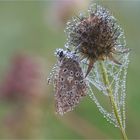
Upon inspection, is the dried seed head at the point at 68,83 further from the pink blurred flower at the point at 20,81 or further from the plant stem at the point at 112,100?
the pink blurred flower at the point at 20,81

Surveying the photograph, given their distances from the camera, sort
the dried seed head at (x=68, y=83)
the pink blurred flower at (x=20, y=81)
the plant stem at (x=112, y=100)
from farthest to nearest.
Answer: the pink blurred flower at (x=20, y=81) → the dried seed head at (x=68, y=83) → the plant stem at (x=112, y=100)

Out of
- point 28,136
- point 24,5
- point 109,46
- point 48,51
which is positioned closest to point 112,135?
point 28,136

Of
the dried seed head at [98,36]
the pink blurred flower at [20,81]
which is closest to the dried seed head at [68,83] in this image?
the dried seed head at [98,36]

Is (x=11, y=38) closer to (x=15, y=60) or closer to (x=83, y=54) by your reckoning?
(x=15, y=60)

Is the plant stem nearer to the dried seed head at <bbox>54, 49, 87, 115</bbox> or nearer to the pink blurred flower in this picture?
the dried seed head at <bbox>54, 49, 87, 115</bbox>

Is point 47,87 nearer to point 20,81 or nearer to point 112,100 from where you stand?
point 20,81

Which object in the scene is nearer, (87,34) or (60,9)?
(87,34)
